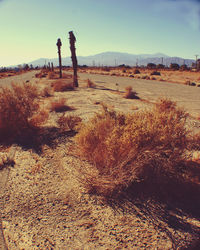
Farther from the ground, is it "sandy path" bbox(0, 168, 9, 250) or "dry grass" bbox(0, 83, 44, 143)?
"dry grass" bbox(0, 83, 44, 143)

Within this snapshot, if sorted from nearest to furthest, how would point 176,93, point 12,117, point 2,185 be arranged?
point 2,185, point 12,117, point 176,93

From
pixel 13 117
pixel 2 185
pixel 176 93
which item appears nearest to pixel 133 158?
pixel 2 185

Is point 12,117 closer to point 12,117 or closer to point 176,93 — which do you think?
point 12,117

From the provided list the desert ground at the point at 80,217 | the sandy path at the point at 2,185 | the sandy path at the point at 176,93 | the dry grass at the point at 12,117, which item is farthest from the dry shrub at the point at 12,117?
the sandy path at the point at 176,93

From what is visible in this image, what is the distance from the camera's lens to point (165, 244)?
2.17 metres

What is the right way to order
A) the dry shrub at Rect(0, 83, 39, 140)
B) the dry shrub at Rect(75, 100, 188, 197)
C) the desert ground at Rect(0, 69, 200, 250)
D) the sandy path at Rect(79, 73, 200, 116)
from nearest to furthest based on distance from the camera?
the desert ground at Rect(0, 69, 200, 250), the dry shrub at Rect(75, 100, 188, 197), the dry shrub at Rect(0, 83, 39, 140), the sandy path at Rect(79, 73, 200, 116)

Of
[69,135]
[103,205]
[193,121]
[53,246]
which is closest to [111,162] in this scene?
[103,205]

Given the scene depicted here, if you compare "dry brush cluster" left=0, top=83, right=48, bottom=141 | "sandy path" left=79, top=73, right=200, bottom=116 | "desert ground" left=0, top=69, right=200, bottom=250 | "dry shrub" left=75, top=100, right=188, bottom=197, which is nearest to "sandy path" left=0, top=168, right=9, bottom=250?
"desert ground" left=0, top=69, right=200, bottom=250

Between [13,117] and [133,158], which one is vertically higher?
[13,117]

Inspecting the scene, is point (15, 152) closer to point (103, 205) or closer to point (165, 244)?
point (103, 205)

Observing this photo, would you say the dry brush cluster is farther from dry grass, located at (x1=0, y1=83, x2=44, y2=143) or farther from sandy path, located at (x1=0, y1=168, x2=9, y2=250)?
sandy path, located at (x1=0, y1=168, x2=9, y2=250)

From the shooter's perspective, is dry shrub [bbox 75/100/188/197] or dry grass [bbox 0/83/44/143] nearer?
dry shrub [bbox 75/100/188/197]

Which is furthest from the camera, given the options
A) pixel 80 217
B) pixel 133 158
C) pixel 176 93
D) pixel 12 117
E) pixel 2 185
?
pixel 176 93

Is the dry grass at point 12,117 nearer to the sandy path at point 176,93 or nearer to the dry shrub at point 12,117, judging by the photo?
the dry shrub at point 12,117
